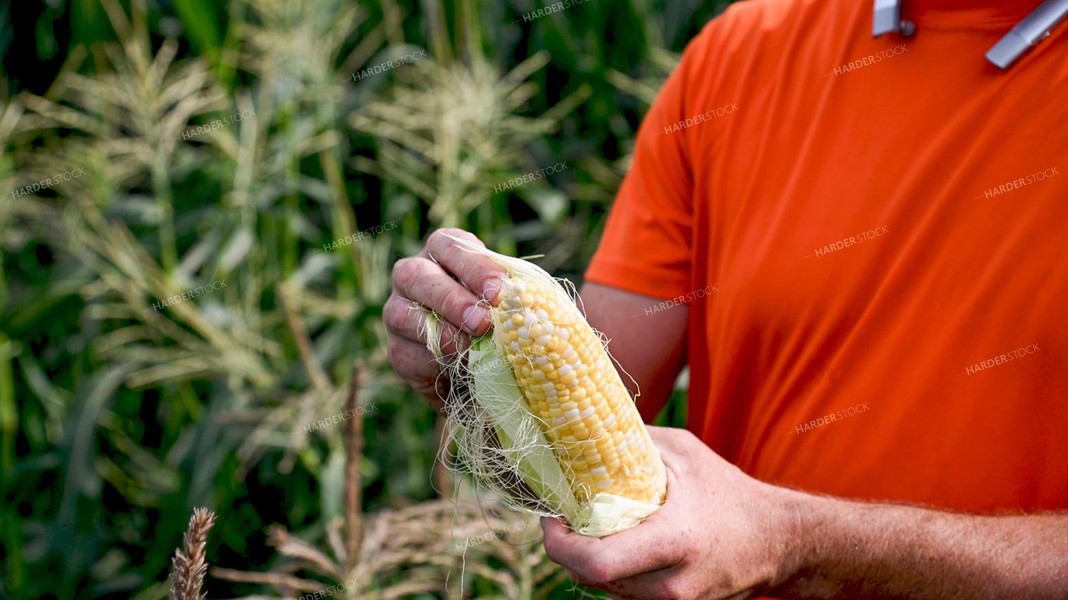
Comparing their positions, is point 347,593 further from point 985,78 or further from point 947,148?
point 985,78

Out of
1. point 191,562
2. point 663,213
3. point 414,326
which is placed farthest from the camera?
point 663,213

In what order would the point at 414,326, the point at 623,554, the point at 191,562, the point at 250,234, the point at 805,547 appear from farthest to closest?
the point at 250,234
the point at 414,326
the point at 805,547
the point at 623,554
the point at 191,562

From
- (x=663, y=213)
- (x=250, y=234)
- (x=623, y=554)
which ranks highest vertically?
(x=250, y=234)

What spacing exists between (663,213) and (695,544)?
679mm

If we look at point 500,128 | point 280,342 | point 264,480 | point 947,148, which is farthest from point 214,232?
point 947,148

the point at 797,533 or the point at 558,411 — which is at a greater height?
the point at 558,411

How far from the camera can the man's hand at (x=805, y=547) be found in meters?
1.01

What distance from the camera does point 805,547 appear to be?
1.07 meters

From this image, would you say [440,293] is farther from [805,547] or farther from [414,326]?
[805,547]

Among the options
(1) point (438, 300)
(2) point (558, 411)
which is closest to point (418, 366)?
(1) point (438, 300)

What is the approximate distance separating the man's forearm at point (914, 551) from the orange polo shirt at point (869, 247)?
11 centimetres

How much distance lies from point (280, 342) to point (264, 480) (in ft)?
1.43

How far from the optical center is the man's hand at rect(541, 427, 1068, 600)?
101 centimetres

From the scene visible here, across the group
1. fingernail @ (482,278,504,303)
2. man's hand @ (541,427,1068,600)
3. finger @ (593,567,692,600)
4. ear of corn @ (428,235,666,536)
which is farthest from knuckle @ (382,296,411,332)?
finger @ (593,567,692,600)
